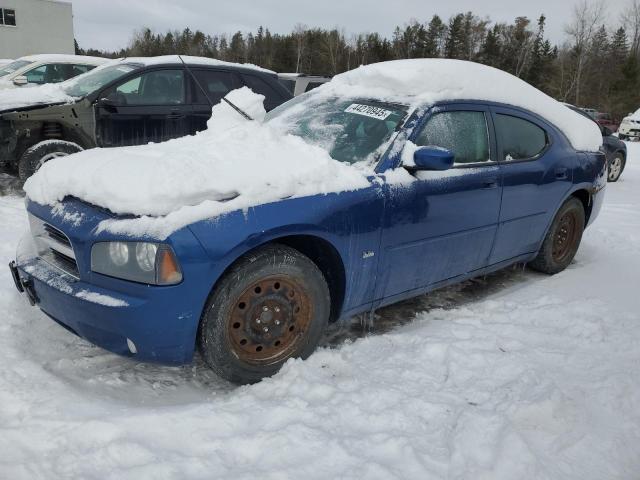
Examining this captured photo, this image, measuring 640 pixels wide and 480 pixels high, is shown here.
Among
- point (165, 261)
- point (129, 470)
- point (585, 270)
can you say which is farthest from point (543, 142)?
point (129, 470)

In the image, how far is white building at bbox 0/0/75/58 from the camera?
34.2m

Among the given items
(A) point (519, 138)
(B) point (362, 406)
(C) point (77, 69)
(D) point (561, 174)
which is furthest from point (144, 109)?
(C) point (77, 69)

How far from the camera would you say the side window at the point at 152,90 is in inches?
267

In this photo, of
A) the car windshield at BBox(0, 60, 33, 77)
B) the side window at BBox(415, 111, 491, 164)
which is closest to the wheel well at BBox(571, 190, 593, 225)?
the side window at BBox(415, 111, 491, 164)

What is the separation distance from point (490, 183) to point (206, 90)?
187 inches

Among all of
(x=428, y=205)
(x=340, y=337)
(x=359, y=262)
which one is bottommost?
(x=340, y=337)

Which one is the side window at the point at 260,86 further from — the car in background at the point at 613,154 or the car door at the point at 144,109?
the car in background at the point at 613,154

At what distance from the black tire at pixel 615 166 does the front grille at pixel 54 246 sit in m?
10.6

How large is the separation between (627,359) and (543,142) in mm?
1892

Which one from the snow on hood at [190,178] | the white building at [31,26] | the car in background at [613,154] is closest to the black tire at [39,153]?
the snow on hood at [190,178]

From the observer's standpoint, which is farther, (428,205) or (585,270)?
(585,270)

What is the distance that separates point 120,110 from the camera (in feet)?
21.9

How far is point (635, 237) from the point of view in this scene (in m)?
6.06

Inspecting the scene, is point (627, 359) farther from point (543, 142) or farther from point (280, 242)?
point (280, 242)
